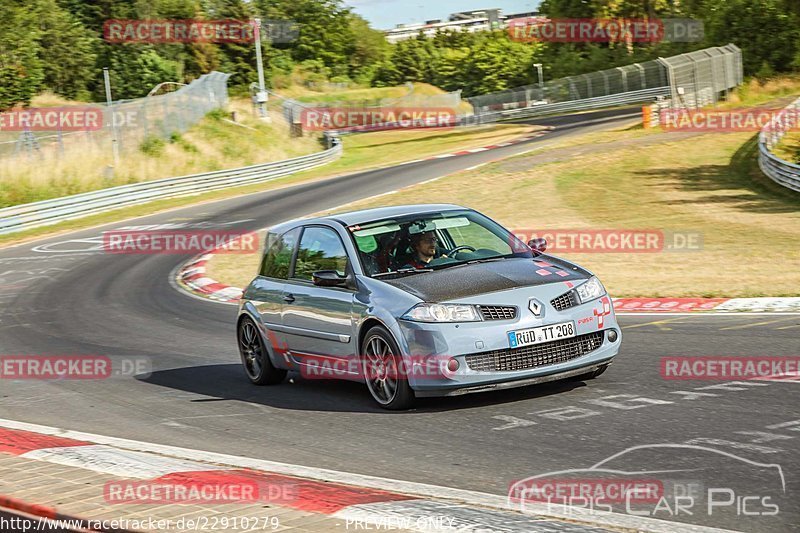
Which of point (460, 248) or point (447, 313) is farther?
point (460, 248)

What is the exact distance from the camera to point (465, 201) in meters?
30.8

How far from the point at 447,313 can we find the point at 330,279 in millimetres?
1307

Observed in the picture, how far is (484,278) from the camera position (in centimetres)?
829

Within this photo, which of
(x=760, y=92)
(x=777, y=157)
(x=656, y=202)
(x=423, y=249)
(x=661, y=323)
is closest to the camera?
(x=423, y=249)

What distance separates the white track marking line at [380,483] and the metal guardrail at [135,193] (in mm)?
24772

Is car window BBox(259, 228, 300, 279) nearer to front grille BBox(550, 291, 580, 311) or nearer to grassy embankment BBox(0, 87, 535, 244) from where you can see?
front grille BBox(550, 291, 580, 311)

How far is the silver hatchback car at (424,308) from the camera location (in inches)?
311

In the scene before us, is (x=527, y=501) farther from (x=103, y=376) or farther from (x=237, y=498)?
(x=103, y=376)

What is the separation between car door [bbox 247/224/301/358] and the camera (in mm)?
9812

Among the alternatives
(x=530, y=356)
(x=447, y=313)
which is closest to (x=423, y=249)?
(x=447, y=313)

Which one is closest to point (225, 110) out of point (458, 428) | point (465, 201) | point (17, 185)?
point (17, 185)

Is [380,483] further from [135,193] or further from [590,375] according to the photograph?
[135,193]

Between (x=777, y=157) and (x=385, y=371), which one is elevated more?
(x=385, y=371)

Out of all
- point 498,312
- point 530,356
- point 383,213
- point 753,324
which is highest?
point 383,213
